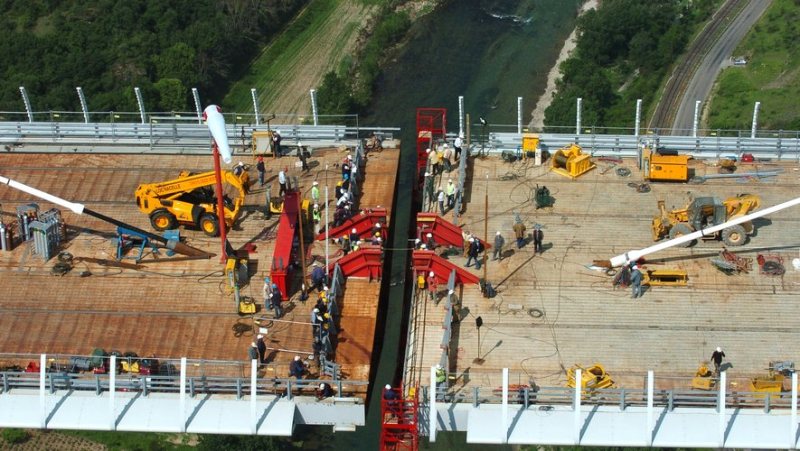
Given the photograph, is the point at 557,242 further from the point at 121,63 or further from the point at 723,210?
the point at 121,63

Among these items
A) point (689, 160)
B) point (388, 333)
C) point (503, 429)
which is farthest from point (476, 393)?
point (388, 333)

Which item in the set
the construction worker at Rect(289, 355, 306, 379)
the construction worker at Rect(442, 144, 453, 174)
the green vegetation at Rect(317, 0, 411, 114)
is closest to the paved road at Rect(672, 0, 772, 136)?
the green vegetation at Rect(317, 0, 411, 114)

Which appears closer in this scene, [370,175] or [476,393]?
[476,393]

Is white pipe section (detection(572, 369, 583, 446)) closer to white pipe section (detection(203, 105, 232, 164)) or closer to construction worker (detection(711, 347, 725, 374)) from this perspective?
construction worker (detection(711, 347, 725, 374))

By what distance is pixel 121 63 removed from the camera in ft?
391

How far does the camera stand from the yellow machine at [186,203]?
6022 centimetres

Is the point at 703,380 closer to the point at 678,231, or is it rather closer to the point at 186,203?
the point at 678,231

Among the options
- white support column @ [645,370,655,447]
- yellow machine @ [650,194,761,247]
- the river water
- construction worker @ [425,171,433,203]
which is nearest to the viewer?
white support column @ [645,370,655,447]

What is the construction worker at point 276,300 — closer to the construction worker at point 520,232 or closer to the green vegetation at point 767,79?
the construction worker at point 520,232

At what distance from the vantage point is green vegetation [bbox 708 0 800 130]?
116000 millimetres

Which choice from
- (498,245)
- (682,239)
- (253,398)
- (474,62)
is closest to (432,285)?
(498,245)

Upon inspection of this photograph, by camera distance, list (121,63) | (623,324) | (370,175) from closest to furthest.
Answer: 1. (623,324)
2. (370,175)
3. (121,63)

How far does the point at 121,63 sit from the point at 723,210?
74.8m

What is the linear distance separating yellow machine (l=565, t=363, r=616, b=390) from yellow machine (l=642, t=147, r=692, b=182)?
16.0 m
